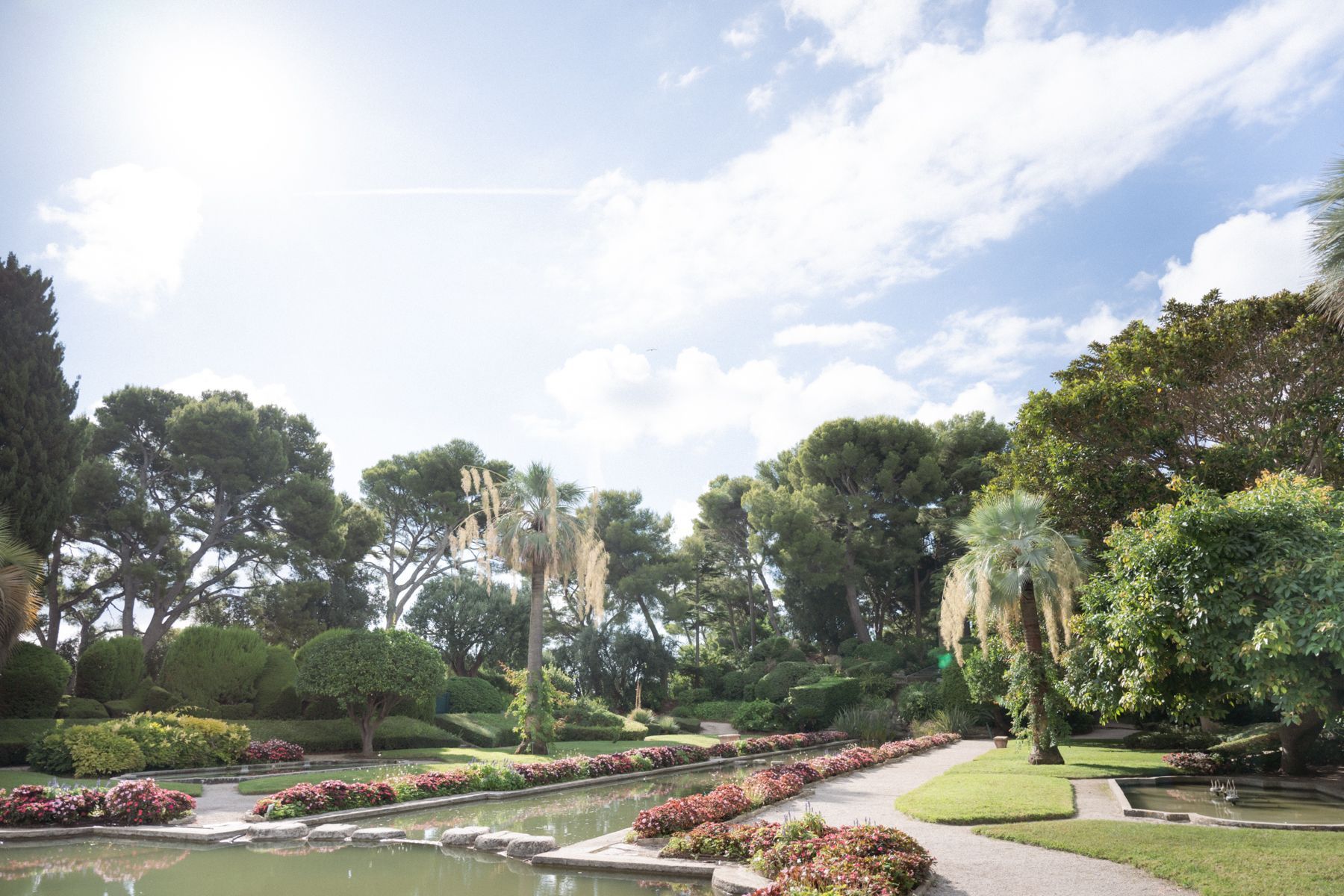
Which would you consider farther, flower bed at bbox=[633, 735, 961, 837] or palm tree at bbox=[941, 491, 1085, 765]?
palm tree at bbox=[941, 491, 1085, 765]

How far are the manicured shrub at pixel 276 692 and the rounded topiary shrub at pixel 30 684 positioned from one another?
5175 mm

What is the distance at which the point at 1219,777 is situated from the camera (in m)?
15.8

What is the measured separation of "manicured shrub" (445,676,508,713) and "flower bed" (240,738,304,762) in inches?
358

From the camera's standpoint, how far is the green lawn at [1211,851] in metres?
6.77

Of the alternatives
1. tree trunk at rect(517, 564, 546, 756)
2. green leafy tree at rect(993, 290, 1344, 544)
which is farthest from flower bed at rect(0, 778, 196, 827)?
green leafy tree at rect(993, 290, 1344, 544)

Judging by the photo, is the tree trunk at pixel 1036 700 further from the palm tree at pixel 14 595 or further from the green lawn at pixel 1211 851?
the palm tree at pixel 14 595

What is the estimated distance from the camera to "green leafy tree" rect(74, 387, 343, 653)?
29.9 metres

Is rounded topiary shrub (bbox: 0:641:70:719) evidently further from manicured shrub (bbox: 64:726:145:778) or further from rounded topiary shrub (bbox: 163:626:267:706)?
manicured shrub (bbox: 64:726:145:778)

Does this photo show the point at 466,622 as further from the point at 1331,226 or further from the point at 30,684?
the point at 1331,226

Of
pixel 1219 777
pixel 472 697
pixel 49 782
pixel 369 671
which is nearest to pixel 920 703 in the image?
pixel 1219 777

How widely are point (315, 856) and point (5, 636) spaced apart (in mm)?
10965

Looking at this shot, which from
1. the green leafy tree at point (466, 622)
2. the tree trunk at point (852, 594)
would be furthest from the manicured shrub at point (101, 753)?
the tree trunk at point (852, 594)

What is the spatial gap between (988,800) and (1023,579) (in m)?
7.14

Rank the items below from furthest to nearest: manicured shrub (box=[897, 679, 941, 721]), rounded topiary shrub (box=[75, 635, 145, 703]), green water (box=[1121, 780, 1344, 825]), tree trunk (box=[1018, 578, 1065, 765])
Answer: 1. manicured shrub (box=[897, 679, 941, 721])
2. rounded topiary shrub (box=[75, 635, 145, 703])
3. tree trunk (box=[1018, 578, 1065, 765])
4. green water (box=[1121, 780, 1344, 825])
